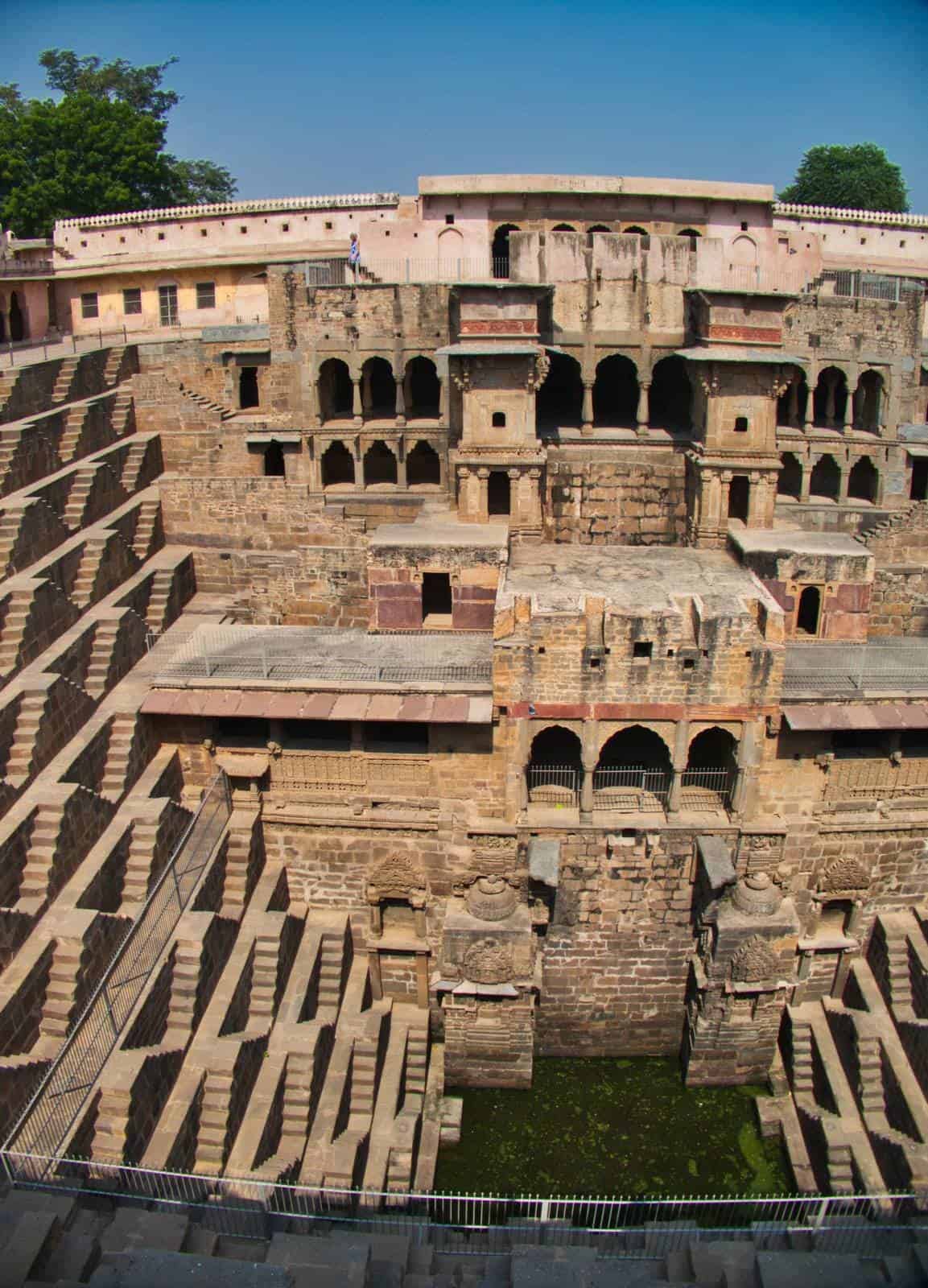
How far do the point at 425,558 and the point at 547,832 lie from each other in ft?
21.4

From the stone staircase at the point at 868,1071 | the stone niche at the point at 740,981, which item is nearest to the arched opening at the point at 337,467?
the stone niche at the point at 740,981

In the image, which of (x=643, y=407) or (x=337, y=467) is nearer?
(x=643, y=407)

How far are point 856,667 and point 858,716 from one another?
1.97 meters

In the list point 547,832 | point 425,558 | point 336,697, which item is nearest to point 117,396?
point 425,558

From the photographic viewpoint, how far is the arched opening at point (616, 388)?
30.2 metres

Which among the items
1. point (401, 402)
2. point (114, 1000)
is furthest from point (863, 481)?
point (114, 1000)

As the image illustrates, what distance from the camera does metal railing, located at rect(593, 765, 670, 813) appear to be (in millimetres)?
19469

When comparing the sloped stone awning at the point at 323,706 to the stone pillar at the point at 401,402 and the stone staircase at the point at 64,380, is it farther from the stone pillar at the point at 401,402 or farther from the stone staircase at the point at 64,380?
the stone pillar at the point at 401,402

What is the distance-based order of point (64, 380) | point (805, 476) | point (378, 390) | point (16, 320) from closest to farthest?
1. point (64, 380)
2. point (805, 476)
3. point (378, 390)
4. point (16, 320)

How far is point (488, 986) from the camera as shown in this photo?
17766mm

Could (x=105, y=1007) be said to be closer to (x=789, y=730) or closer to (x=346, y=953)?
(x=346, y=953)

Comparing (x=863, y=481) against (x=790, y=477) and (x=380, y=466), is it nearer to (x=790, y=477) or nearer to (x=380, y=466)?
(x=790, y=477)

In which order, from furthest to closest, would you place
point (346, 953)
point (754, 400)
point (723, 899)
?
point (754, 400)
point (346, 953)
point (723, 899)

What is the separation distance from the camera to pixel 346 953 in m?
19.8
